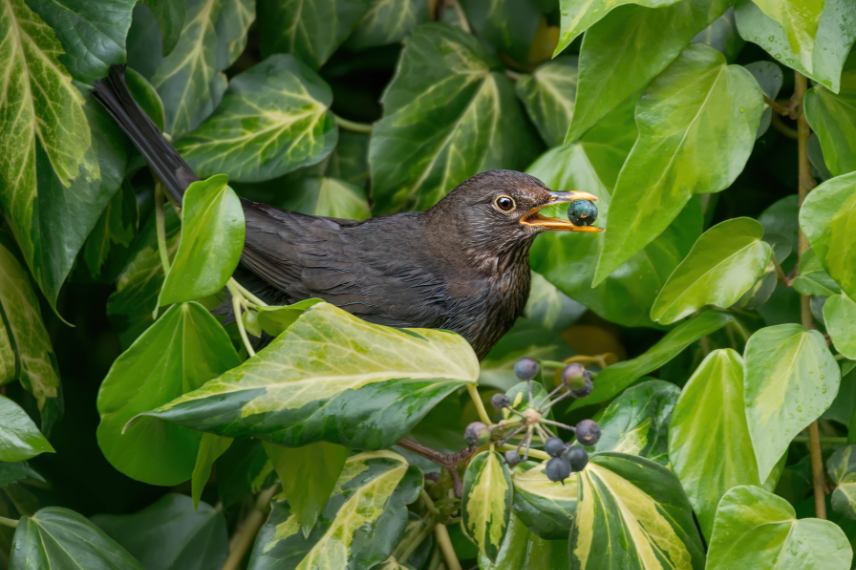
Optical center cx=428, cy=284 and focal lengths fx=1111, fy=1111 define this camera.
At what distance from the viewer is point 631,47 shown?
184 cm

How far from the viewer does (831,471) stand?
1.80 meters

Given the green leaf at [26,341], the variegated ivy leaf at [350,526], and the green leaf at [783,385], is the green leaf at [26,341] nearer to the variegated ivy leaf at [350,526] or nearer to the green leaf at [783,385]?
the variegated ivy leaf at [350,526]

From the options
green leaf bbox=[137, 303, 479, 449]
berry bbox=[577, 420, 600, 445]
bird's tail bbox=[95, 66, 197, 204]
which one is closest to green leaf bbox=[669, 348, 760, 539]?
berry bbox=[577, 420, 600, 445]

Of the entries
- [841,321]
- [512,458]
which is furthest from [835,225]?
[512,458]

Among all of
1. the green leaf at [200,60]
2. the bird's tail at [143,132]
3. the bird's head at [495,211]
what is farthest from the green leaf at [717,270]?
the green leaf at [200,60]

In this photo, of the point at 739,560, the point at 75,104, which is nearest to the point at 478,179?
the point at 75,104

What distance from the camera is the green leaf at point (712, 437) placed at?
1697mm

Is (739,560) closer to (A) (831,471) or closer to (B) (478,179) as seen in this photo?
(A) (831,471)

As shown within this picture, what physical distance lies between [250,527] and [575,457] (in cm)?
96

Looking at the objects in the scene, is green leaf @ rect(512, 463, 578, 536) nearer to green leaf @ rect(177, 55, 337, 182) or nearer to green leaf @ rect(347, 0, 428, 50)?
green leaf @ rect(177, 55, 337, 182)

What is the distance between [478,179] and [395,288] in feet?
1.00

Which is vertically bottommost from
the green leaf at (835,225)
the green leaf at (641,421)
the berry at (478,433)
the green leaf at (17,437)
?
the green leaf at (641,421)

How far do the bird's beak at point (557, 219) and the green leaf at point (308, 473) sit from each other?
71cm

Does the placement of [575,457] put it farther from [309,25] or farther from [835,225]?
[309,25]
